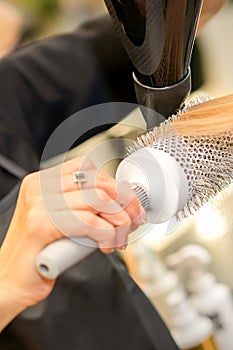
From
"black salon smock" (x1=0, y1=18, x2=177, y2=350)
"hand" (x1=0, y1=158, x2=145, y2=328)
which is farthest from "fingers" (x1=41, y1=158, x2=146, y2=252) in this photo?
"black salon smock" (x1=0, y1=18, x2=177, y2=350)

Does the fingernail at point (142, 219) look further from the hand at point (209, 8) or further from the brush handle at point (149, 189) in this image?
the hand at point (209, 8)

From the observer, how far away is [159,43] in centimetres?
34

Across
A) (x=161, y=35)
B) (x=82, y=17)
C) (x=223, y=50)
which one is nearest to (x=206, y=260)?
(x=161, y=35)

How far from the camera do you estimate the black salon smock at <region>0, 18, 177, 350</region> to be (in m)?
0.61

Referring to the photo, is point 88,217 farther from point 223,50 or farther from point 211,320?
point 223,50

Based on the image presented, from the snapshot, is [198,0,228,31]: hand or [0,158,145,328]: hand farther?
[198,0,228,31]: hand

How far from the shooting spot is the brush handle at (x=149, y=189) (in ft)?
1.14

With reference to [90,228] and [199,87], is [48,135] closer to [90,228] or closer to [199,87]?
[199,87]

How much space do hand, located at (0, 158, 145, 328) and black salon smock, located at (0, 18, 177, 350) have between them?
0.29 ft

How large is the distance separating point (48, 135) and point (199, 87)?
25cm

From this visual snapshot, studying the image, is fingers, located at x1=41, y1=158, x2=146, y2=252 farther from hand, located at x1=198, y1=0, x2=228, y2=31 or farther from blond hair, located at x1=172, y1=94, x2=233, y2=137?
hand, located at x1=198, y1=0, x2=228, y2=31

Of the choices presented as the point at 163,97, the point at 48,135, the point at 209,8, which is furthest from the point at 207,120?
the point at 48,135

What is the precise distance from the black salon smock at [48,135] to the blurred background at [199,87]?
0.03m

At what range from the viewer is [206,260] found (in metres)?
0.58
